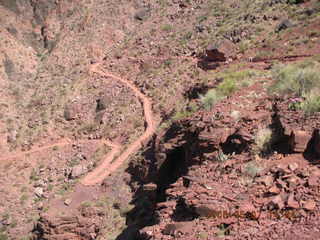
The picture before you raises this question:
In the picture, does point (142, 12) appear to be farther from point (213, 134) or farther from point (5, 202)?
point (213, 134)

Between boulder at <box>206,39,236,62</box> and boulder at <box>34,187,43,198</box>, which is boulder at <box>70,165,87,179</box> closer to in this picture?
boulder at <box>34,187,43,198</box>

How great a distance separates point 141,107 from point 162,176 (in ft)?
41.9

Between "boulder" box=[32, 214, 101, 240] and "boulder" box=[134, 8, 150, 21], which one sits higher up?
"boulder" box=[134, 8, 150, 21]

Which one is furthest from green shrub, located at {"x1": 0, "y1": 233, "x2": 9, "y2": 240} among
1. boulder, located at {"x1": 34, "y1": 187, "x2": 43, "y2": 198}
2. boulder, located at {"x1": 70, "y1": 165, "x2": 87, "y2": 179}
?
boulder, located at {"x1": 70, "y1": 165, "x2": 87, "y2": 179}

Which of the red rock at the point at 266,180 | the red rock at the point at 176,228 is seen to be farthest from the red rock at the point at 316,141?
the red rock at the point at 176,228

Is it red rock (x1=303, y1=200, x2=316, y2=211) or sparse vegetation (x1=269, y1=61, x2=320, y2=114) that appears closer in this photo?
red rock (x1=303, y1=200, x2=316, y2=211)

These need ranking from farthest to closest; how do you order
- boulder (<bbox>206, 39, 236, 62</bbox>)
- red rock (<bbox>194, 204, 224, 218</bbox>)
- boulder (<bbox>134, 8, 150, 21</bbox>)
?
boulder (<bbox>134, 8, 150, 21</bbox>) → boulder (<bbox>206, 39, 236, 62</bbox>) → red rock (<bbox>194, 204, 224, 218</bbox>)

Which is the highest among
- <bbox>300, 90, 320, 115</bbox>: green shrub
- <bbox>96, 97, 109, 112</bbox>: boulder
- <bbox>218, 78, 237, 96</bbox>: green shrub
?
<bbox>218, 78, 237, 96</bbox>: green shrub

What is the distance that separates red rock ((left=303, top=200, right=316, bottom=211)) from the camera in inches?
297

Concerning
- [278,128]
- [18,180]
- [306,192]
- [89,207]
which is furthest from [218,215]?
[18,180]

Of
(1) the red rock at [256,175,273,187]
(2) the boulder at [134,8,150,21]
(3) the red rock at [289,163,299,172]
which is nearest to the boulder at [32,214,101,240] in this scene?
(1) the red rock at [256,175,273,187]

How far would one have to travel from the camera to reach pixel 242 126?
10.9 meters

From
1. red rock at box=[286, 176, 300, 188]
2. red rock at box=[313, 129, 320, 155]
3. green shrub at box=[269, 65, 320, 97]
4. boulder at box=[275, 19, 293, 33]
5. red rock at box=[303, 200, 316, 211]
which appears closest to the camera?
red rock at box=[303, 200, 316, 211]

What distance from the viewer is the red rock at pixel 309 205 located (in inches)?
297
